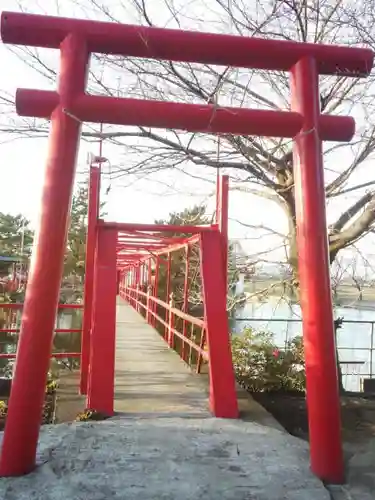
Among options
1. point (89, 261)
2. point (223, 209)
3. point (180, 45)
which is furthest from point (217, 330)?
point (180, 45)

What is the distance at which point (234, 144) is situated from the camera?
7090 mm

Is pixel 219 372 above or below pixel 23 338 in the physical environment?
below

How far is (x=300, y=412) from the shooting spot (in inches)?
278

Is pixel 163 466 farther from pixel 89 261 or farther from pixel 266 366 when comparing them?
pixel 266 366

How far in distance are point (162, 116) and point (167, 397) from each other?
3346 millimetres

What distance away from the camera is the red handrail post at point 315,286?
3.05 metres

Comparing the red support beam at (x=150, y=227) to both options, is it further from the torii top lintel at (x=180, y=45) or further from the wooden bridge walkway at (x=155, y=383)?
the torii top lintel at (x=180, y=45)

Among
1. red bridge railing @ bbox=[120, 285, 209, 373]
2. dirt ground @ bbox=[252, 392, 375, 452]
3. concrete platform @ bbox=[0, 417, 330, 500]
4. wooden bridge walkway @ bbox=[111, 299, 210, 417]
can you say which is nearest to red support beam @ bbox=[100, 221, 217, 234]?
red bridge railing @ bbox=[120, 285, 209, 373]

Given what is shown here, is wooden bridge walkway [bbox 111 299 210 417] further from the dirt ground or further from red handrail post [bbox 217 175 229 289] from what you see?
red handrail post [bbox 217 175 229 289]

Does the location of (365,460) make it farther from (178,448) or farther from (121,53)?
(121,53)

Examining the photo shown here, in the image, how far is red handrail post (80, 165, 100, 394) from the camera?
5.72 metres

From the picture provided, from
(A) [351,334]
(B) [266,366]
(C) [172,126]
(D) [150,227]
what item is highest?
(C) [172,126]

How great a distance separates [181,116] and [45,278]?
1450 mm

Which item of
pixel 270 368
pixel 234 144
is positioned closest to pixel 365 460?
pixel 270 368
